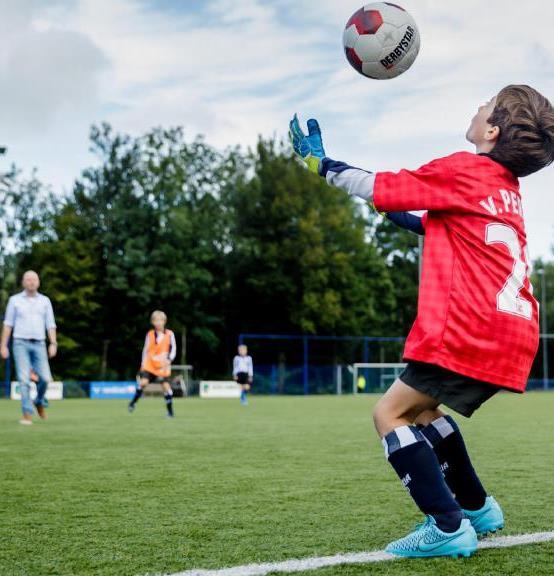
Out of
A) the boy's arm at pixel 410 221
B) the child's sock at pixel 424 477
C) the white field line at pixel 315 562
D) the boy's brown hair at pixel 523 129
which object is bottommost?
the white field line at pixel 315 562

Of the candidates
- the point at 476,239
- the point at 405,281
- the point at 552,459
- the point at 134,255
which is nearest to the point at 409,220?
the point at 476,239

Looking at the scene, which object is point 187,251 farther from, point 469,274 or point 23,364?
point 469,274

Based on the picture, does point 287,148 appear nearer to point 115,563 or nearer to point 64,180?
point 64,180

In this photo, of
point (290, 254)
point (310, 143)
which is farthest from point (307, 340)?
point (310, 143)

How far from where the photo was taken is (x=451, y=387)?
12.5 feet

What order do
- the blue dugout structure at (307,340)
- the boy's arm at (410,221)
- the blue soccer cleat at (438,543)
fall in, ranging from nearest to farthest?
the blue soccer cleat at (438,543), the boy's arm at (410,221), the blue dugout structure at (307,340)

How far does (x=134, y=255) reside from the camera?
2009 inches

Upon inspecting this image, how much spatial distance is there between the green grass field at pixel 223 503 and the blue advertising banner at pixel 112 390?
26045 mm

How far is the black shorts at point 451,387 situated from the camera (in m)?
3.80

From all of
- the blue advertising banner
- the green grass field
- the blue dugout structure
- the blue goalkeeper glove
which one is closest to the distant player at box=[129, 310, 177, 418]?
the green grass field

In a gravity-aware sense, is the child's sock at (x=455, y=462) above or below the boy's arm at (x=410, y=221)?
below

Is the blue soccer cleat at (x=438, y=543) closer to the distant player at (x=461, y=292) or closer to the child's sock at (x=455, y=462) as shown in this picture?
the distant player at (x=461, y=292)

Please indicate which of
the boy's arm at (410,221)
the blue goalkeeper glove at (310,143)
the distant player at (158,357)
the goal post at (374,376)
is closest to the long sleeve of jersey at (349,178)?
the blue goalkeeper glove at (310,143)

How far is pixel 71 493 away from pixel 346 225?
53290 mm
